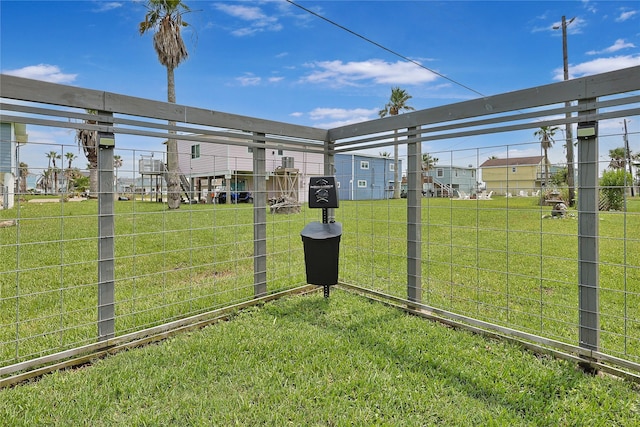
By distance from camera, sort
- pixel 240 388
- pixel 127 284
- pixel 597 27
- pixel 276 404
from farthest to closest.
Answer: pixel 597 27 → pixel 127 284 → pixel 240 388 → pixel 276 404

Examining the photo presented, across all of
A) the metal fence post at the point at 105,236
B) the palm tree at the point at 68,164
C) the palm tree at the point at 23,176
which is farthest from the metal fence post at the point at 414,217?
the palm tree at the point at 23,176

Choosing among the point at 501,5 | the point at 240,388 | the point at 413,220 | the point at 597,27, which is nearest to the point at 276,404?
the point at 240,388

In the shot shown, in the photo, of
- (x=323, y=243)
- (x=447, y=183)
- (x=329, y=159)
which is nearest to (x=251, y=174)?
(x=329, y=159)

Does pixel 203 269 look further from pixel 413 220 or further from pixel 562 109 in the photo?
pixel 562 109

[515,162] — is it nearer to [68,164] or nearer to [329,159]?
[329,159]

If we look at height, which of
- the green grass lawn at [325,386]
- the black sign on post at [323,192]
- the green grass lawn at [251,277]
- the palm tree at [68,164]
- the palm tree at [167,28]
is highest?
the palm tree at [167,28]

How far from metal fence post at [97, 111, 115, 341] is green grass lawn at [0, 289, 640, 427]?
0.90ft

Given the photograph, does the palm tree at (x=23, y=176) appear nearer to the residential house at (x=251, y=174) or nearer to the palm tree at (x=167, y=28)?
the residential house at (x=251, y=174)

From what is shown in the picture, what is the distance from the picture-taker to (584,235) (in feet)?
6.80

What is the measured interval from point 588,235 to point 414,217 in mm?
1284

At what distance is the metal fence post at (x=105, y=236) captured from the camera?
2.31 m

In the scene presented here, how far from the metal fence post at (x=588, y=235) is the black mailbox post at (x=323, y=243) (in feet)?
5.84

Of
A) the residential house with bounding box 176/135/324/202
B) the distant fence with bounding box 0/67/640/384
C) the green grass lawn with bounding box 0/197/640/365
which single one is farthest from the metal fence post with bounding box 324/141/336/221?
the green grass lawn with bounding box 0/197/640/365

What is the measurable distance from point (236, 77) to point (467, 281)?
222 inches
